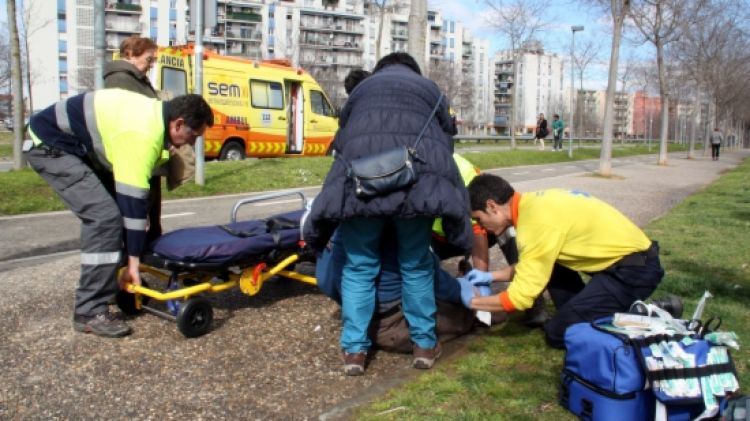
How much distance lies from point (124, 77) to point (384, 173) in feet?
10.5

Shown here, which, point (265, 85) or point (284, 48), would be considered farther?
point (284, 48)

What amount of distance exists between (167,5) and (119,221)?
3596 inches

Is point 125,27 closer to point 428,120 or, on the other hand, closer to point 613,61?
point 613,61

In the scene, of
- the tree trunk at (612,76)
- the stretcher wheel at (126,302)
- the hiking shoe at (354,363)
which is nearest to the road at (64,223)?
the stretcher wheel at (126,302)

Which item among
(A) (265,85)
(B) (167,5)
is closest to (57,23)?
(B) (167,5)

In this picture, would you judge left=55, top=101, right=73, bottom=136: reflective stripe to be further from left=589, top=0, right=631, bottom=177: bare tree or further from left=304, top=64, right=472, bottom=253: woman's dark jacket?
Result: left=589, top=0, right=631, bottom=177: bare tree

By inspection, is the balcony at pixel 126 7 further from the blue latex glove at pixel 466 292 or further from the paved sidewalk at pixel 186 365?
the blue latex glove at pixel 466 292

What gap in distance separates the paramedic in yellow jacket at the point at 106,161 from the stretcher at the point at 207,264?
20 cm

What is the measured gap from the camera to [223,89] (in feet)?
59.2

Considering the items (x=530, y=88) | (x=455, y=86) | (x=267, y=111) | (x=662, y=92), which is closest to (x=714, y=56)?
(x=662, y=92)

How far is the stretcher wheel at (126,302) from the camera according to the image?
14.8 ft

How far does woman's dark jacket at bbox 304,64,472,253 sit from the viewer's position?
11.2 feet

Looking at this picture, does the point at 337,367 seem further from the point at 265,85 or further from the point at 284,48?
the point at 284,48

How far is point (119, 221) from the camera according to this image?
13.8ft
